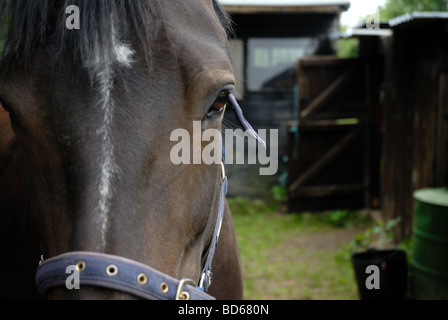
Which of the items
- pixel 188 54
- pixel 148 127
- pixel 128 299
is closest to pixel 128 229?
pixel 128 299

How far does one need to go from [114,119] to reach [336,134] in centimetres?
703

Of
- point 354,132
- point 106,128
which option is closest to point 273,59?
point 354,132

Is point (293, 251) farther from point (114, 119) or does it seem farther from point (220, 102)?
point (114, 119)

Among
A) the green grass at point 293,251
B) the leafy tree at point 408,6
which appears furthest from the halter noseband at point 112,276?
the leafy tree at point 408,6

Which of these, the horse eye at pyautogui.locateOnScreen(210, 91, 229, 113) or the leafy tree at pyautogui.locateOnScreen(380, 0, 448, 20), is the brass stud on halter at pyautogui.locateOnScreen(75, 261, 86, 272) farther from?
the leafy tree at pyautogui.locateOnScreen(380, 0, 448, 20)

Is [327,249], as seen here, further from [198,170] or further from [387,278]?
[198,170]

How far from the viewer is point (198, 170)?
1.41 m

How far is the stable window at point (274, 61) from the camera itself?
9562mm

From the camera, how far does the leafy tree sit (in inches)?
648

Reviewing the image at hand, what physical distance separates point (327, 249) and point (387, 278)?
205 centimetres

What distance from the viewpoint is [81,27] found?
4.18 feet

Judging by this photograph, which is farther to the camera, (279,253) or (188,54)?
(279,253)
